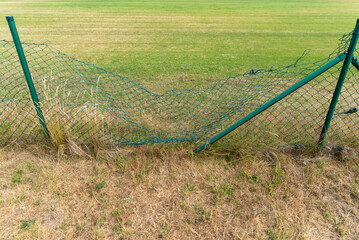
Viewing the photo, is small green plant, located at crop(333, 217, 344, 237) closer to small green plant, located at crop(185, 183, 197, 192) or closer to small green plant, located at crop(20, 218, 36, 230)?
small green plant, located at crop(185, 183, 197, 192)

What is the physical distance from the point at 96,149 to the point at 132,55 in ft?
15.0

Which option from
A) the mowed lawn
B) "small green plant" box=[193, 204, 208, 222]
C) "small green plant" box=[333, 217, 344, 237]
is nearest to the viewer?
"small green plant" box=[333, 217, 344, 237]

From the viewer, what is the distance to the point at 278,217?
230cm

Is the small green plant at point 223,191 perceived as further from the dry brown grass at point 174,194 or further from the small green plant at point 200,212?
the small green plant at point 200,212

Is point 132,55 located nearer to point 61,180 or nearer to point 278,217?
point 61,180

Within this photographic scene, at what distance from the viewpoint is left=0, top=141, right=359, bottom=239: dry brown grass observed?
220 centimetres

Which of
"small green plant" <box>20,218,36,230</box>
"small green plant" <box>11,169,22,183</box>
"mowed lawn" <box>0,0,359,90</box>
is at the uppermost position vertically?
"mowed lawn" <box>0,0,359,90</box>

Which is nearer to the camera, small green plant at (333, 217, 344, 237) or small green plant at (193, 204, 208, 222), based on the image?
small green plant at (333, 217, 344, 237)

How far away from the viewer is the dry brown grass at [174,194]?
2195 millimetres

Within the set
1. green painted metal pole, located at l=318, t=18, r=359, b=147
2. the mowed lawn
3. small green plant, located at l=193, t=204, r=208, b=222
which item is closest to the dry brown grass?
small green plant, located at l=193, t=204, r=208, b=222

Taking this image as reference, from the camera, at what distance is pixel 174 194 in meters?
2.57

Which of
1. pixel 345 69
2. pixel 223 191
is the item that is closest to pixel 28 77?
pixel 223 191

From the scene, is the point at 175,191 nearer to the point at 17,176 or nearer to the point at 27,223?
the point at 27,223

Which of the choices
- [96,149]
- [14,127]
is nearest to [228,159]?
[96,149]
